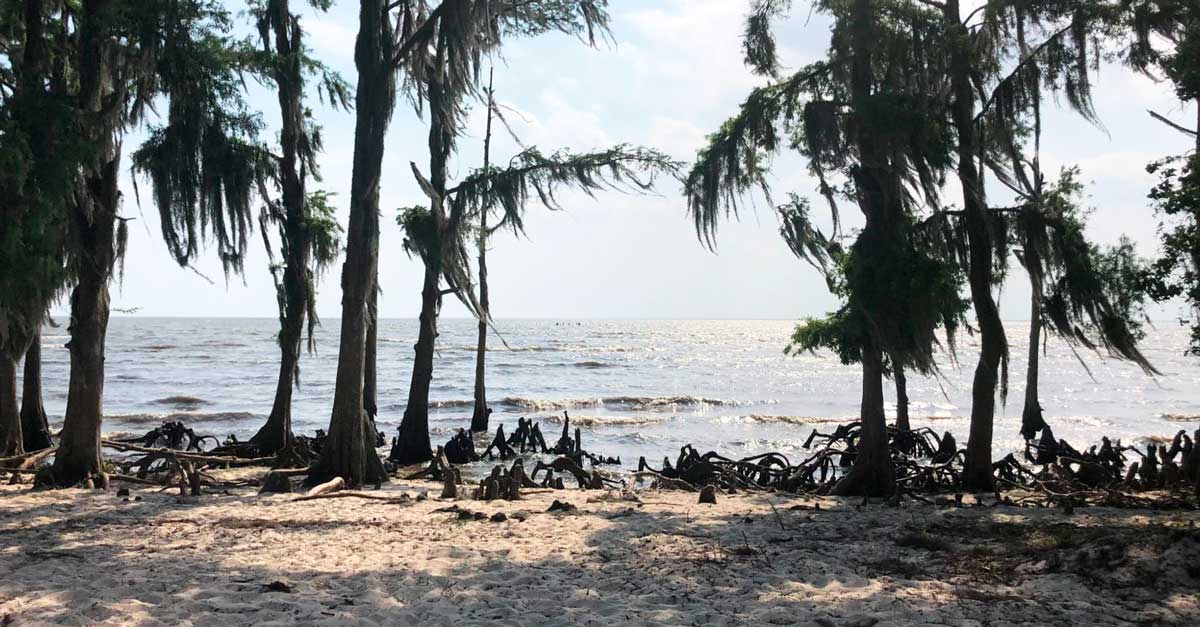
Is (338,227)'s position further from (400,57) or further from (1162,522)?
(1162,522)

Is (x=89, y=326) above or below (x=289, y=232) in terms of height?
below

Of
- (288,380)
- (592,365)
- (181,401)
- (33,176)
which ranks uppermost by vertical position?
(33,176)

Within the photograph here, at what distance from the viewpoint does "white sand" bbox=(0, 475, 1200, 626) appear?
551 cm

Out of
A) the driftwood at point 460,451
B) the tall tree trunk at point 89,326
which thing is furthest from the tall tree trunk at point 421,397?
the tall tree trunk at point 89,326

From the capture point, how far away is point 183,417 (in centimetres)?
2797

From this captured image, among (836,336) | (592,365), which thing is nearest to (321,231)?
(836,336)

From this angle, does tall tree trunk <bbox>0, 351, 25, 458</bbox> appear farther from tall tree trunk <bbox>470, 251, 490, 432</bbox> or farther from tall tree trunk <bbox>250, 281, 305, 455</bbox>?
tall tree trunk <bbox>470, 251, 490, 432</bbox>

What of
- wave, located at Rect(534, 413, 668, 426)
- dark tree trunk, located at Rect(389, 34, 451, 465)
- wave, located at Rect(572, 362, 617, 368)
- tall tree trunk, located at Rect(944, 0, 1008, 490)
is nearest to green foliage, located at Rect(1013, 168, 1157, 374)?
tall tree trunk, located at Rect(944, 0, 1008, 490)

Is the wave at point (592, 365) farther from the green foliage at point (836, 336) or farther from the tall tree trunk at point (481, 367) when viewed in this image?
the green foliage at point (836, 336)

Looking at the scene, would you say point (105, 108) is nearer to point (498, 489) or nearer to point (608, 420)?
point (498, 489)

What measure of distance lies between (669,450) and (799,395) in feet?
78.5

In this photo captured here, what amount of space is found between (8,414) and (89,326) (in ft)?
10.7

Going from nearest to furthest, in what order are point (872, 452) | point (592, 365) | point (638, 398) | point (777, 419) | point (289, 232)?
point (872, 452)
point (289, 232)
point (777, 419)
point (638, 398)
point (592, 365)

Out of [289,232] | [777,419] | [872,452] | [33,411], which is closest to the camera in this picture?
[872,452]
